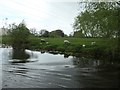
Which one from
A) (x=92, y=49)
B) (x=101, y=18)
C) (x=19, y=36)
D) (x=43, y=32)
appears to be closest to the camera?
(x=101, y=18)

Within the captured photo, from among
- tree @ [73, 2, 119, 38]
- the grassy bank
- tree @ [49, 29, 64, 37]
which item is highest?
tree @ [49, 29, 64, 37]

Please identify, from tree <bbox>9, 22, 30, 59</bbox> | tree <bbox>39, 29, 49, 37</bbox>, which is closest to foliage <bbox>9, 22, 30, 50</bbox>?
Answer: tree <bbox>9, 22, 30, 59</bbox>

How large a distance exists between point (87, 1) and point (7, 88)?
18.2 m

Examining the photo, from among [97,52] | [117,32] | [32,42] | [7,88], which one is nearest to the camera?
[7,88]

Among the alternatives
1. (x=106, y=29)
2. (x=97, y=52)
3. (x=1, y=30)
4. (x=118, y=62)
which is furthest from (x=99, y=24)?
(x=1, y=30)

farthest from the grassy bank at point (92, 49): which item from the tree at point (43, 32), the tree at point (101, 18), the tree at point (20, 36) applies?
the tree at point (43, 32)

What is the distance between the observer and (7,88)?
1664cm

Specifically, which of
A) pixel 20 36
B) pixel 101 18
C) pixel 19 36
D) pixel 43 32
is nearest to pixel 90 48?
pixel 101 18

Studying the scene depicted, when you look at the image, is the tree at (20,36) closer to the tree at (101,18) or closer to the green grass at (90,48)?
the green grass at (90,48)

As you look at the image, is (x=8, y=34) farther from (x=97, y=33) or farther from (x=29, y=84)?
(x=29, y=84)

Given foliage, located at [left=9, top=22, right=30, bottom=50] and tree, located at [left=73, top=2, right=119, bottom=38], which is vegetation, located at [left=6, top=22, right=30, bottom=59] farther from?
tree, located at [left=73, top=2, right=119, bottom=38]

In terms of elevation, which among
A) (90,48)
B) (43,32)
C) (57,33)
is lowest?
(90,48)

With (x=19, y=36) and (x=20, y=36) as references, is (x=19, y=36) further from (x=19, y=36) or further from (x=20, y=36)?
(x=20, y=36)

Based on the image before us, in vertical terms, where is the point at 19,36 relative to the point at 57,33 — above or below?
below
